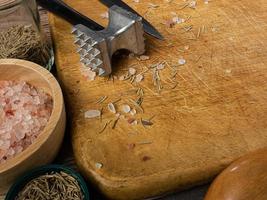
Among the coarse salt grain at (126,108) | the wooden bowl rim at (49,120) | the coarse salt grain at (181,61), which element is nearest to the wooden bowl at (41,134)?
the wooden bowl rim at (49,120)

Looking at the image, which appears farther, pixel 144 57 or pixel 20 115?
pixel 144 57

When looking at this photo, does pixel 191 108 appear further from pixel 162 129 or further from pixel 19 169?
pixel 19 169

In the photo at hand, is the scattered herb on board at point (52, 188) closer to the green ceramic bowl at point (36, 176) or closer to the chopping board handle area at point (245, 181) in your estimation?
the green ceramic bowl at point (36, 176)

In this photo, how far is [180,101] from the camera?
71cm

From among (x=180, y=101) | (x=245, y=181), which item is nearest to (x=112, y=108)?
(x=180, y=101)

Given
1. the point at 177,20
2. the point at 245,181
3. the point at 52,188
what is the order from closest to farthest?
1. the point at 245,181
2. the point at 52,188
3. the point at 177,20

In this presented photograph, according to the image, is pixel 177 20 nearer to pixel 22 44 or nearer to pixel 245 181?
pixel 22 44

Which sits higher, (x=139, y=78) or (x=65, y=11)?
(x=65, y=11)

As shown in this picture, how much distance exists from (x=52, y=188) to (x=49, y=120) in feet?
0.36

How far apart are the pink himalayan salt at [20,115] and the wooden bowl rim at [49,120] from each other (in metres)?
0.03

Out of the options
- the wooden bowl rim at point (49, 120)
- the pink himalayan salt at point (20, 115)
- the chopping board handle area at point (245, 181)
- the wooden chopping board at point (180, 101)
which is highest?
the chopping board handle area at point (245, 181)

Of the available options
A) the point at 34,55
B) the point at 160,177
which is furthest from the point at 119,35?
the point at 160,177

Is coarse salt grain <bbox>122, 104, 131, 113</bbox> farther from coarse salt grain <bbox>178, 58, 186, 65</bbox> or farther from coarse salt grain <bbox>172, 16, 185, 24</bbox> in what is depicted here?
coarse salt grain <bbox>172, 16, 185, 24</bbox>

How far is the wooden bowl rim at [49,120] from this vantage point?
0.57 m
